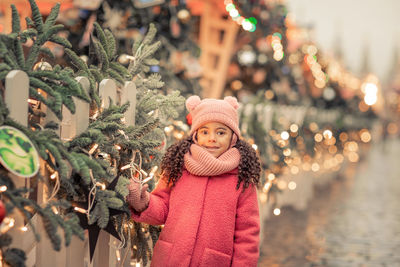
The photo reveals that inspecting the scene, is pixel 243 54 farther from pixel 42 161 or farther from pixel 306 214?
pixel 42 161

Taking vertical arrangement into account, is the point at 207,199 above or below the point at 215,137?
below

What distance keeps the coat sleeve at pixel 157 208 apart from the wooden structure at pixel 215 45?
6.16m

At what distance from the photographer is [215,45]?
9.74m

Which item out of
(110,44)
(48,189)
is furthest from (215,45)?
(48,189)

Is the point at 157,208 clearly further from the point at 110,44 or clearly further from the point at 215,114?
the point at 110,44

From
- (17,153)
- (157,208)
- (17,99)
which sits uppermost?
(17,99)

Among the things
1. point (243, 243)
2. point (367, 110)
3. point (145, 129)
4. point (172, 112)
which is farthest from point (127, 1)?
point (367, 110)

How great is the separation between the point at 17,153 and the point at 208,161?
1.07 meters

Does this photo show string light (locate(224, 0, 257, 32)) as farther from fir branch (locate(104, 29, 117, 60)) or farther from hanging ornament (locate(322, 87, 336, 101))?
hanging ornament (locate(322, 87, 336, 101))

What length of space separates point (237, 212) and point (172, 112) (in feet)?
2.66

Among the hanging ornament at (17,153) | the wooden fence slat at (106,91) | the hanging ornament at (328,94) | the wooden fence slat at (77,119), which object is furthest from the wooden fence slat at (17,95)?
the hanging ornament at (328,94)

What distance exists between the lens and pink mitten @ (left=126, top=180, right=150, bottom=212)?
309 cm

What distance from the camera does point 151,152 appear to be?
341cm

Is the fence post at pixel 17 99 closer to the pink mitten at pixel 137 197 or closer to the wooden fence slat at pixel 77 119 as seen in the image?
the wooden fence slat at pixel 77 119
